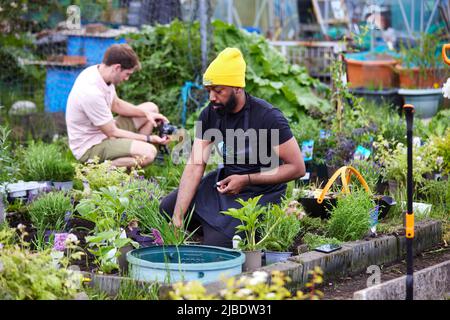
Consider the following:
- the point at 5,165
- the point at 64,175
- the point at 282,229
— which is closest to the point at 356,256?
the point at 282,229

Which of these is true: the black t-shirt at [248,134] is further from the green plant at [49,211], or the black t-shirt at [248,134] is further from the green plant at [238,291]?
the green plant at [238,291]

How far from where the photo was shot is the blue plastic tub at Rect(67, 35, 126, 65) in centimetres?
937

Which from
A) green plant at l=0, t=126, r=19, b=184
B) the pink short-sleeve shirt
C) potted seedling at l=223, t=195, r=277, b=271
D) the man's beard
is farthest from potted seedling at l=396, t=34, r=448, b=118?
potted seedling at l=223, t=195, r=277, b=271

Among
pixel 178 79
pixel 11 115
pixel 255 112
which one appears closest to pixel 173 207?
pixel 255 112

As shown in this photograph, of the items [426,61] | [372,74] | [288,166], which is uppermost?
[426,61]

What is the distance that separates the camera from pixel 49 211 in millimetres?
4914

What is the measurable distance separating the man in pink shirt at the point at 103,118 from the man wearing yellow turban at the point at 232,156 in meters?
1.46

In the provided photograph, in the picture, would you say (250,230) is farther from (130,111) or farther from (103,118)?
(130,111)

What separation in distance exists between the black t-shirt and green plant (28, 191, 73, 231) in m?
1.00

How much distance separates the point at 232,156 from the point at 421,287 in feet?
5.23

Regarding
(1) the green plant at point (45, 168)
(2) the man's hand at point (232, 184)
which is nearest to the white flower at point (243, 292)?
(2) the man's hand at point (232, 184)

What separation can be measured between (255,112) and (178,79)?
357 centimetres
